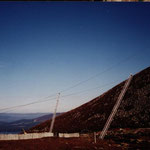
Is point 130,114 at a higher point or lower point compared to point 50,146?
higher

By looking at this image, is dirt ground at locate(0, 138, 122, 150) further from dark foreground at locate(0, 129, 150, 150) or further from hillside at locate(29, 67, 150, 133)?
hillside at locate(29, 67, 150, 133)

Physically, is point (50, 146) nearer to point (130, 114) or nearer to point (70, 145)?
point (70, 145)

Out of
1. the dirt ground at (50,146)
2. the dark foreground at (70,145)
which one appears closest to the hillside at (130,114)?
the dark foreground at (70,145)

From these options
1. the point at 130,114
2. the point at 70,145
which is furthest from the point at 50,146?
the point at 130,114

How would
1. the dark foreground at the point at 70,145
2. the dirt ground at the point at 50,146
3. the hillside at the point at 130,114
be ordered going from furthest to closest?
the hillside at the point at 130,114, the dark foreground at the point at 70,145, the dirt ground at the point at 50,146

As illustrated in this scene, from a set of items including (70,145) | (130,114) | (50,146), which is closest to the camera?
(50,146)

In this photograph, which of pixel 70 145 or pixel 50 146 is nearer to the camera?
pixel 50 146

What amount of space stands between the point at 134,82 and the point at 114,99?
37.6ft

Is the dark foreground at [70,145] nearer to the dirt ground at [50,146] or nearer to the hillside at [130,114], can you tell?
the dirt ground at [50,146]

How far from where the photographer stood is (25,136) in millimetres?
24062

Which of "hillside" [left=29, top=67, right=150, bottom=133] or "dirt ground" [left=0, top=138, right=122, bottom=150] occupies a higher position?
"hillside" [left=29, top=67, right=150, bottom=133]

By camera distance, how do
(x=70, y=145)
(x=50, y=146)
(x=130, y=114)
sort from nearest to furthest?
(x=50, y=146), (x=70, y=145), (x=130, y=114)

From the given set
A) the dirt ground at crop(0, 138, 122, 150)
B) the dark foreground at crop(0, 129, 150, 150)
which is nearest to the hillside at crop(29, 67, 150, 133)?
the dark foreground at crop(0, 129, 150, 150)

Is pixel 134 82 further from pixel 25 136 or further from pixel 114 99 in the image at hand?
pixel 25 136
